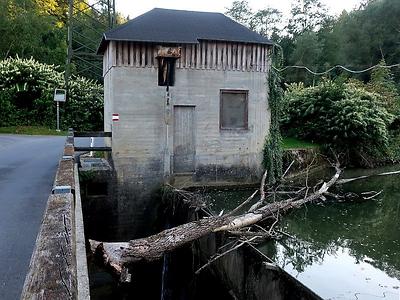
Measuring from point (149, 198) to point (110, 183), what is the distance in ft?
3.71

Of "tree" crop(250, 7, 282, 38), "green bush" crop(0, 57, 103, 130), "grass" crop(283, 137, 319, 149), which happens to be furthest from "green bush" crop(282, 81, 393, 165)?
"tree" crop(250, 7, 282, 38)

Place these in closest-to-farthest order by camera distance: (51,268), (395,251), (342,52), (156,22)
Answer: (51,268), (395,251), (156,22), (342,52)

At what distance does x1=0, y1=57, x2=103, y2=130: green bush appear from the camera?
2228cm

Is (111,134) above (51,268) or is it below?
above

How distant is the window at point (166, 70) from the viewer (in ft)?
36.1

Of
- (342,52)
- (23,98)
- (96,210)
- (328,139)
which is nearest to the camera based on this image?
(96,210)

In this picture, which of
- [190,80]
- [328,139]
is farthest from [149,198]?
[328,139]

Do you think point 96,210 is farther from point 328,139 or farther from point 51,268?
point 328,139

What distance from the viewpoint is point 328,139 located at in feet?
62.1

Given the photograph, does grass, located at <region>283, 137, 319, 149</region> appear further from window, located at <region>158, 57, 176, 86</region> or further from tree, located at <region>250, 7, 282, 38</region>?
tree, located at <region>250, 7, 282, 38</region>

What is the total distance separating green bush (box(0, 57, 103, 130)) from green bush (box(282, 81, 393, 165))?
10.6 meters

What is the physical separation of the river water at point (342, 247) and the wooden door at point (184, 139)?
117cm

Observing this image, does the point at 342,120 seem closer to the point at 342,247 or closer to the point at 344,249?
the point at 342,247

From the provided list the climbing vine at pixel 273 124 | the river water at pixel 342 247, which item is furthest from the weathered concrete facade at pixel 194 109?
the river water at pixel 342 247
